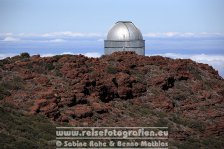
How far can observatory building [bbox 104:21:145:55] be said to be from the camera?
2190 inches

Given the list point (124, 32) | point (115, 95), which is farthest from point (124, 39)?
point (115, 95)

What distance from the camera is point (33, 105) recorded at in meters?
33.9

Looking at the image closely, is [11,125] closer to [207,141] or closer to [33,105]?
[33,105]

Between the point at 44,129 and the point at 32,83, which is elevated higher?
the point at 32,83

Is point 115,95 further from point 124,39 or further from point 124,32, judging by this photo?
point 124,32

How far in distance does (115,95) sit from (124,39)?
1690 cm

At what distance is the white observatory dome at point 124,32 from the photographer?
182 feet

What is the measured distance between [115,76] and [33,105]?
9.06 meters

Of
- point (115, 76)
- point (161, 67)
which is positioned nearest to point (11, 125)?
point (115, 76)

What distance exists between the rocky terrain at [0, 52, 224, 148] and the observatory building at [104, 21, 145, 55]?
888 cm

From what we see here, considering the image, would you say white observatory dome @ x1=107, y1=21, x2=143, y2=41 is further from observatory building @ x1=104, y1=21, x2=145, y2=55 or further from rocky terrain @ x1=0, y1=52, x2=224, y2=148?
rocky terrain @ x1=0, y1=52, x2=224, y2=148

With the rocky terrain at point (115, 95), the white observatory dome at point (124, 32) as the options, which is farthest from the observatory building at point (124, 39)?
the rocky terrain at point (115, 95)

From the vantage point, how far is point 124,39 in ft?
182

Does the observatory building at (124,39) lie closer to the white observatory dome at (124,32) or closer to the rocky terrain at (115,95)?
the white observatory dome at (124,32)
